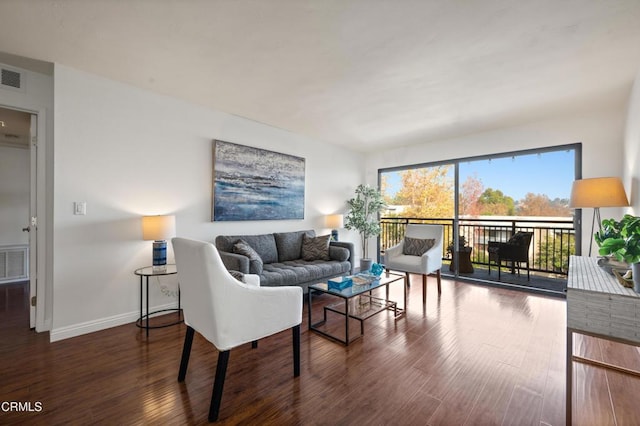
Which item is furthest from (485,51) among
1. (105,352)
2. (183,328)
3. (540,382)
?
(105,352)

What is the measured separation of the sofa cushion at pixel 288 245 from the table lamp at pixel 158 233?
57.8 inches

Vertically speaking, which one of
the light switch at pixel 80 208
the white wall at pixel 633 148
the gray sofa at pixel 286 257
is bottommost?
the gray sofa at pixel 286 257

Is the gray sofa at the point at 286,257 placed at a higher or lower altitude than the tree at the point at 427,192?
lower

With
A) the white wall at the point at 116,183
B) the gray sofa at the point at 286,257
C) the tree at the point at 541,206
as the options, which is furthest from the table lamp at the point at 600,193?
the white wall at the point at 116,183

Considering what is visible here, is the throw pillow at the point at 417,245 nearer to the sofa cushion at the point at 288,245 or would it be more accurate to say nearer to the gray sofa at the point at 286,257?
the gray sofa at the point at 286,257

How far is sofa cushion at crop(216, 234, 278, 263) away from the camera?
335cm

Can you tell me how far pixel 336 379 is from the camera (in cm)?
185

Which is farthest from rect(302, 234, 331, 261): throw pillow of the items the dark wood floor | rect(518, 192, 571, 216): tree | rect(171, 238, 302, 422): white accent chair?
rect(518, 192, 571, 216): tree

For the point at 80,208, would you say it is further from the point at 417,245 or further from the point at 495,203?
the point at 495,203

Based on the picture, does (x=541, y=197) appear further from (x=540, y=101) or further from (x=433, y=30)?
(x=433, y=30)

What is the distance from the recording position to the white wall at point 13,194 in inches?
170

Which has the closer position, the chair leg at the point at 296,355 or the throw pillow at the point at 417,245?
the chair leg at the point at 296,355

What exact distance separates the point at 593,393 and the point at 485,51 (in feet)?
7.98

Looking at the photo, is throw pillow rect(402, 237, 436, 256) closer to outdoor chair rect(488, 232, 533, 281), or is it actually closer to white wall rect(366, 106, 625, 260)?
outdoor chair rect(488, 232, 533, 281)
